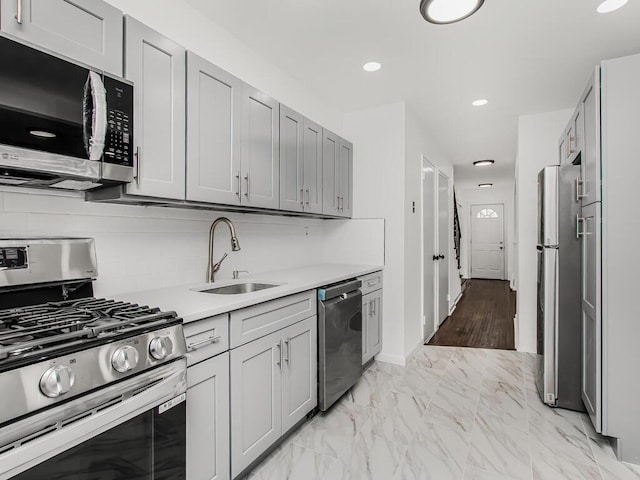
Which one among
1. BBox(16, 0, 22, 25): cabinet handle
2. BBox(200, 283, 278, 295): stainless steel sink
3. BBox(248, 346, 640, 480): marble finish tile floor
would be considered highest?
BBox(16, 0, 22, 25): cabinet handle

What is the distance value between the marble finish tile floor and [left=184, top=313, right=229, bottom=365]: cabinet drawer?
2.54 feet

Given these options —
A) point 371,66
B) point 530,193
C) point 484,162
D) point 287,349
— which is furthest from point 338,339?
point 484,162

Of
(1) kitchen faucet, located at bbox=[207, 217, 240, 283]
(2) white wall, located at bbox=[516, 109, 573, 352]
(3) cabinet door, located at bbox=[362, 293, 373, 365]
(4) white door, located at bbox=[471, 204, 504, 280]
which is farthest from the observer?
(4) white door, located at bbox=[471, 204, 504, 280]

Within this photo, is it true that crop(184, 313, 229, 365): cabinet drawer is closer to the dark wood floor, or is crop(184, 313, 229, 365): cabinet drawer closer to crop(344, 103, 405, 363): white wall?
crop(344, 103, 405, 363): white wall

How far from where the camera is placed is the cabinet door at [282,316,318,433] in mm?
2033

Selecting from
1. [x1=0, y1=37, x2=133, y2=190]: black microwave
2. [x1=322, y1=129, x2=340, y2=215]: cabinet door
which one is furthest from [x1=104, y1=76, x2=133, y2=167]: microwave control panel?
[x1=322, y1=129, x2=340, y2=215]: cabinet door

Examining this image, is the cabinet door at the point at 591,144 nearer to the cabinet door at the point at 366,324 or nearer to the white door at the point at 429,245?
the cabinet door at the point at 366,324

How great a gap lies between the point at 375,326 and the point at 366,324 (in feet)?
0.79

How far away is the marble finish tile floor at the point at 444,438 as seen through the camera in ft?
6.10

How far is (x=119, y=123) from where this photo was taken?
1.46 metres

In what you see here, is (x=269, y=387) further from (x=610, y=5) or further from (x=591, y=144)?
(x=610, y=5)

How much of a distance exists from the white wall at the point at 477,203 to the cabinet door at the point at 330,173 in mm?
6831

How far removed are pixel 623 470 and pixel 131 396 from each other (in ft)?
7.89

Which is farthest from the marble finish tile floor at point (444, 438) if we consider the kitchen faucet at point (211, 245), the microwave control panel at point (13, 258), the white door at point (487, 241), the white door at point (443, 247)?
the white door at point (487, 241)
